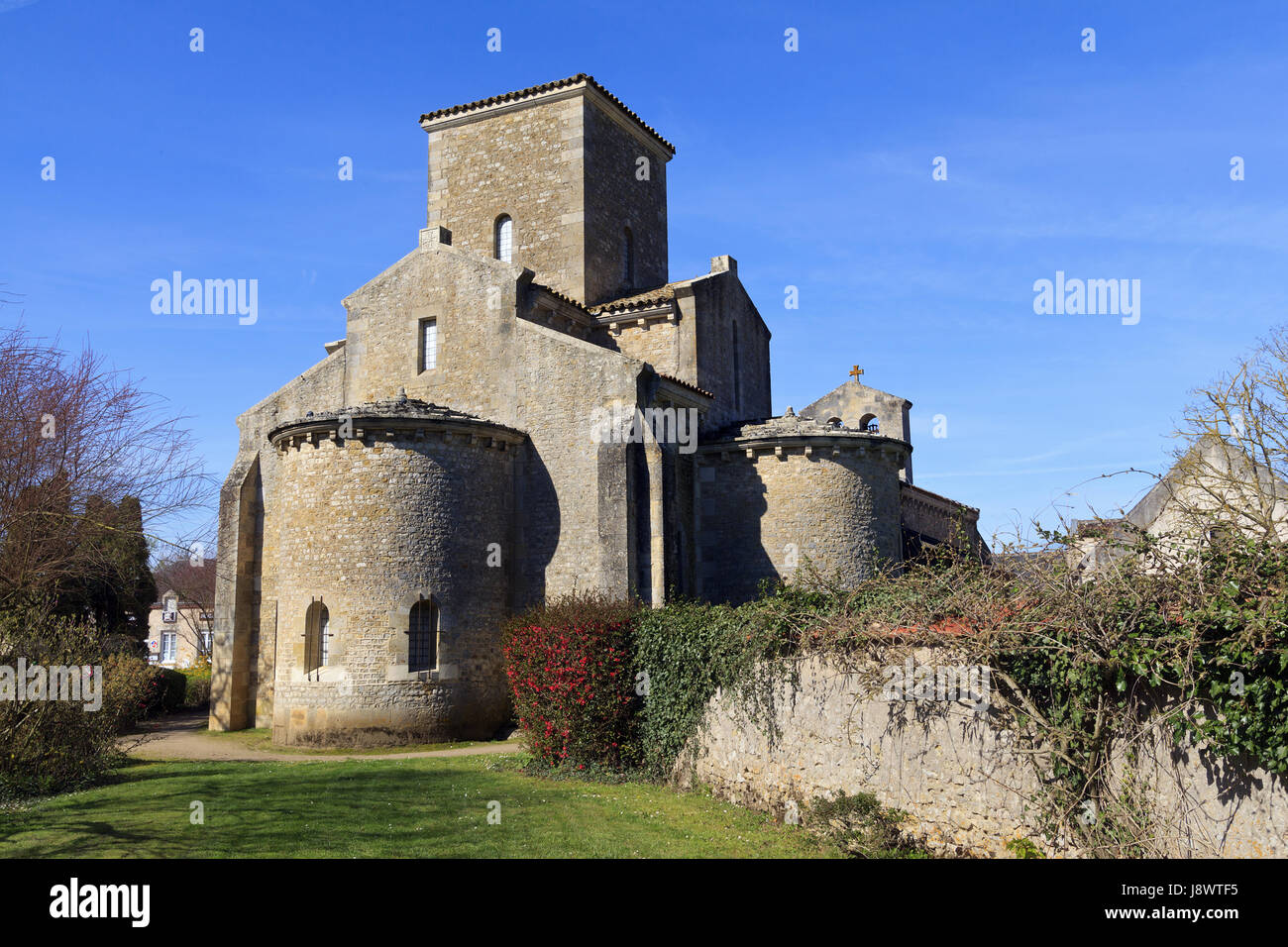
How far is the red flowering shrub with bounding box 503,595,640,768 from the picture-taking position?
13977 mm

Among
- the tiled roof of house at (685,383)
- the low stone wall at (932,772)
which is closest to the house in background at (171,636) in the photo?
the tiled roof of house at (685,383)

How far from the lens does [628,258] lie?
26859mm

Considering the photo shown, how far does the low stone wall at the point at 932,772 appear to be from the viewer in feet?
22.5

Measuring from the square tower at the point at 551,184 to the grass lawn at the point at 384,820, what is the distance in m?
14.4

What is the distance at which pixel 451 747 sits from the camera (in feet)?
56.6

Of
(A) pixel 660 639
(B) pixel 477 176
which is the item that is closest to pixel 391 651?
(A) pixel 660 639

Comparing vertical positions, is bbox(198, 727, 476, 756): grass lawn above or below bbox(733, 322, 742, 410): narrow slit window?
below

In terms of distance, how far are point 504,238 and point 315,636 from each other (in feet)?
41.8

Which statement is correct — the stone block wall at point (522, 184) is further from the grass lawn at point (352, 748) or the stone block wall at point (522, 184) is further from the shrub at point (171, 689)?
the shrub at point (171, 689)

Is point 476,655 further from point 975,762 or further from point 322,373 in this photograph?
point 975,762

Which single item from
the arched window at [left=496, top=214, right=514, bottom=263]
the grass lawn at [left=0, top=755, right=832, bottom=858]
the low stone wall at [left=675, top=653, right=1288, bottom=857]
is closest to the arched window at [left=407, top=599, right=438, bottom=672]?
the grass lawn at [left=0, top=755, right=832, bottom=858]

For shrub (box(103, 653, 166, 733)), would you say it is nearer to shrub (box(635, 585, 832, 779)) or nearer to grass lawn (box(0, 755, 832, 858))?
grass lawn (box(0, 755, 832, 858))

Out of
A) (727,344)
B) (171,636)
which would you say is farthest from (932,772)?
(171,636)

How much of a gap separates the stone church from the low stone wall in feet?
21.4
